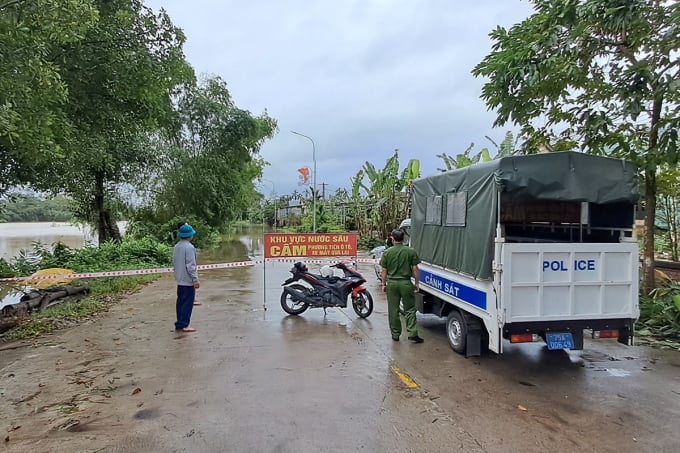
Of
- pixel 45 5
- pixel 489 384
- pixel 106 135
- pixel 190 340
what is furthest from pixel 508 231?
pixel 106 135

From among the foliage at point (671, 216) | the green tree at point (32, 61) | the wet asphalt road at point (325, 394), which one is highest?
the green tree at point (32, 61)

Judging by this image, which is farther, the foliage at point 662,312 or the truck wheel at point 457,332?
the foliage at point 662,312

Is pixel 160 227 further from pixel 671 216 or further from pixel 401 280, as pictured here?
pixel 671 216

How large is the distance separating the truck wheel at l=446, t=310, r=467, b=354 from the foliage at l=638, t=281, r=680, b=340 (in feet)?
9.99

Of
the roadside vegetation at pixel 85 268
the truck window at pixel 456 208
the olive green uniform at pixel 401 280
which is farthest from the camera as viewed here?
the roadside vegetation at pixel 85 268

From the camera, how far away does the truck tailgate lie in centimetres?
478

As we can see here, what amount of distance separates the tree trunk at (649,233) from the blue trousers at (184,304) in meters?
7.37

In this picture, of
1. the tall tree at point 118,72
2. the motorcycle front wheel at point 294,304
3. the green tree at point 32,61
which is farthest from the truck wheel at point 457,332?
the tall tree at point 118,72

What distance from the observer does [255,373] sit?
16.3 ft

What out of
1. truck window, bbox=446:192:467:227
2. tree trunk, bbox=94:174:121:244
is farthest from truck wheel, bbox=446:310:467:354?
tree trunk, bbox=94:174:121:244

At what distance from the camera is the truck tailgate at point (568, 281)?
478cm

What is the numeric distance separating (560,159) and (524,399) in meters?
2.52

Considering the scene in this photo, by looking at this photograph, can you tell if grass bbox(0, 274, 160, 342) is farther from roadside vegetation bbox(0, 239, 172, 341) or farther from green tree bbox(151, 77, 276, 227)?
green tree bbox(151, 77, 276, 227)

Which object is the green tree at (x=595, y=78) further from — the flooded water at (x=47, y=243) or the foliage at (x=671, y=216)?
the flooded water at (x=47, y=243)
